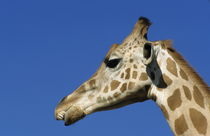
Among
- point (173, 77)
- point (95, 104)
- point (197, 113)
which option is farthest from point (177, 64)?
point (95, 104)

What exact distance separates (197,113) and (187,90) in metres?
0.49

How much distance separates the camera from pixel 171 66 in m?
8.98

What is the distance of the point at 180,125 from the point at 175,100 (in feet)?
1.55

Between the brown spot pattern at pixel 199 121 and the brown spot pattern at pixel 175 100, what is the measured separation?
11.2 inches

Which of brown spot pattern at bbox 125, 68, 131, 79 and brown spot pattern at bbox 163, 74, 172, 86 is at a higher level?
brown spot pattern at bbox 125, 68, 131, 79

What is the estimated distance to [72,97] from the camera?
980 centimetres

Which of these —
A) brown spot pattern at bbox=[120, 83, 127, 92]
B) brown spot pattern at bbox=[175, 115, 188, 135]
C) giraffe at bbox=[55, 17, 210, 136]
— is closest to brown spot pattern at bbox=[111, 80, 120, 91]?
giraffe at bbox=[55, 17, 210, 136]

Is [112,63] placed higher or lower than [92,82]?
higher

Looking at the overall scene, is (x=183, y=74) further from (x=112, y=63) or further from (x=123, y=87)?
(x=112, y=63)

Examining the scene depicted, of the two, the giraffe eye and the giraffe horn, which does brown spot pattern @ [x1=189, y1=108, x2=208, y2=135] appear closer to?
the giraffe eye

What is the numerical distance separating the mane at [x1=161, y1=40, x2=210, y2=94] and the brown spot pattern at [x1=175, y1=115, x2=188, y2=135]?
0.60m

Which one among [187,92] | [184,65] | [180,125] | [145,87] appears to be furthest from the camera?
[145,87]

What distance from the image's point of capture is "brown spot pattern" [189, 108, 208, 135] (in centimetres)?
802

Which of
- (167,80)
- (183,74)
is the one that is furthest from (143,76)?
(183,74)
